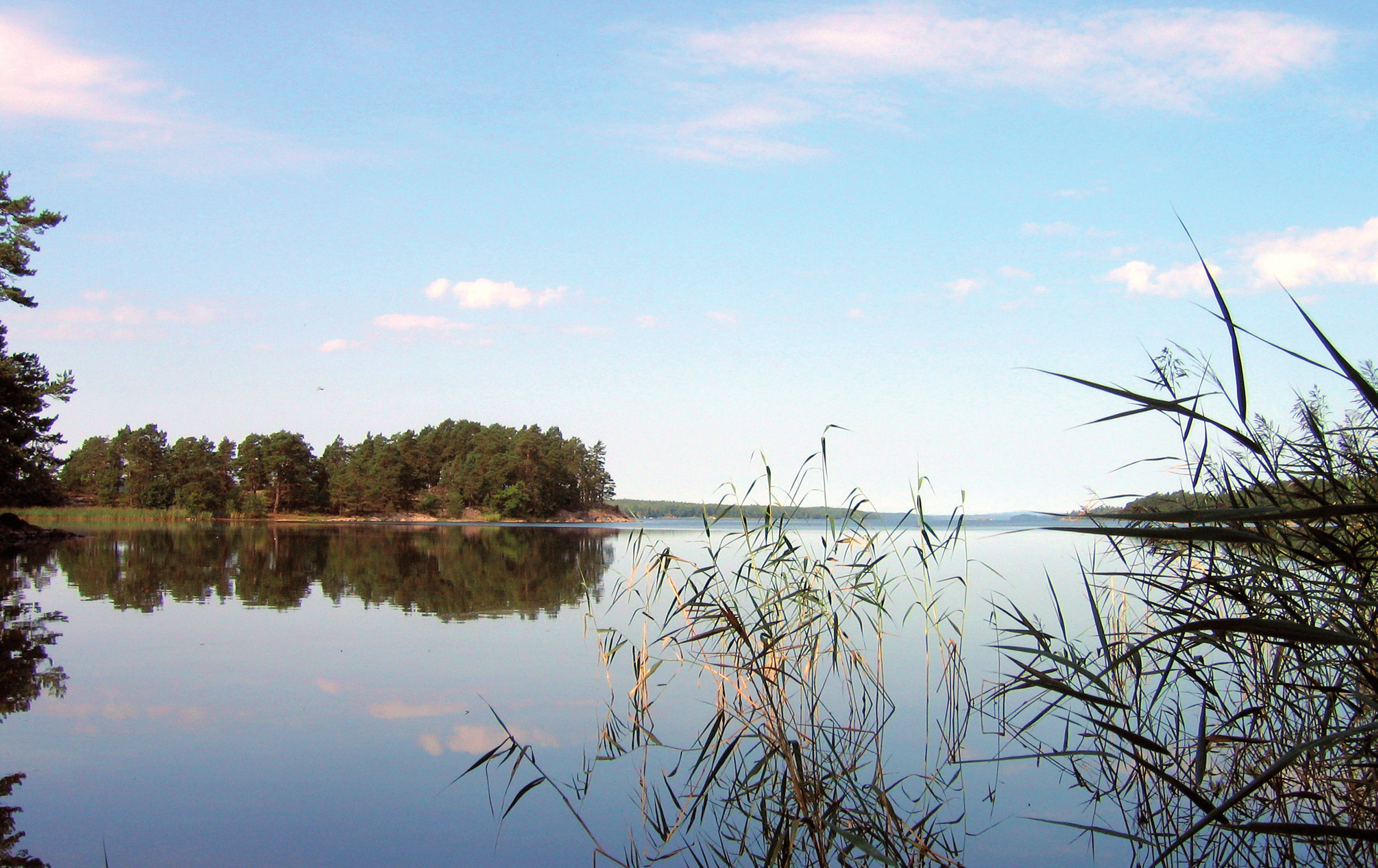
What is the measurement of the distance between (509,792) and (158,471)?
275ft

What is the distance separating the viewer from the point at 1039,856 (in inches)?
187

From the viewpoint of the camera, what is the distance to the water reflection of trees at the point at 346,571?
15.3 meters

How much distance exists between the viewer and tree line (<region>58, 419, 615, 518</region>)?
74.2 metres

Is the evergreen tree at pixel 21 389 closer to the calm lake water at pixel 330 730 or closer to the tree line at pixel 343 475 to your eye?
the calm lake water at pixel 330 730

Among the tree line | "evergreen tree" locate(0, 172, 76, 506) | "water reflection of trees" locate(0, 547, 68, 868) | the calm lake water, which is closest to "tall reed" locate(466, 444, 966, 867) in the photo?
the calm lake water

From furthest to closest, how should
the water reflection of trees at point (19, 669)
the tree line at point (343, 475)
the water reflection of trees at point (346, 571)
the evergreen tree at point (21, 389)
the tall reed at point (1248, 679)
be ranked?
the tree line at point (343, 475), the evergreen tree at point (21, 389), the water reflection of trees at point (346, 571), the water reflection of trees at point (19, 669), the tall reed at point (1248, 679)

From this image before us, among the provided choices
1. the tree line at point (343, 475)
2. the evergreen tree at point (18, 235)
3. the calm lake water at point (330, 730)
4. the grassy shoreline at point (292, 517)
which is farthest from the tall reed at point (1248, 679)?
the tree line at point (343, 475)

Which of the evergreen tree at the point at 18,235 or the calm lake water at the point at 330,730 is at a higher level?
the evergreen tree at the point at 18,235

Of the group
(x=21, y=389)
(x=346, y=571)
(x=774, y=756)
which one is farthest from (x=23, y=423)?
(x=774, y=756)

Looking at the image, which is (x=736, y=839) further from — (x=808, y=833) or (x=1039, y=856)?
(x=1039, y=856)

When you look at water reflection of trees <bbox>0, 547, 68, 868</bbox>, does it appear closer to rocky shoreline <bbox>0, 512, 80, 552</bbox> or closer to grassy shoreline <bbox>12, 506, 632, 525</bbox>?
rocky shoreline <bbox>0, 512, 80, 552</bbox>

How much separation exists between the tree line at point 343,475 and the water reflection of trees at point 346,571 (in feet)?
122

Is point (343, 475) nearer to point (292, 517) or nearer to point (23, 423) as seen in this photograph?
point (292, 517)

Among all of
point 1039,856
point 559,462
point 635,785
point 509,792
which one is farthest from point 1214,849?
point 559,462
